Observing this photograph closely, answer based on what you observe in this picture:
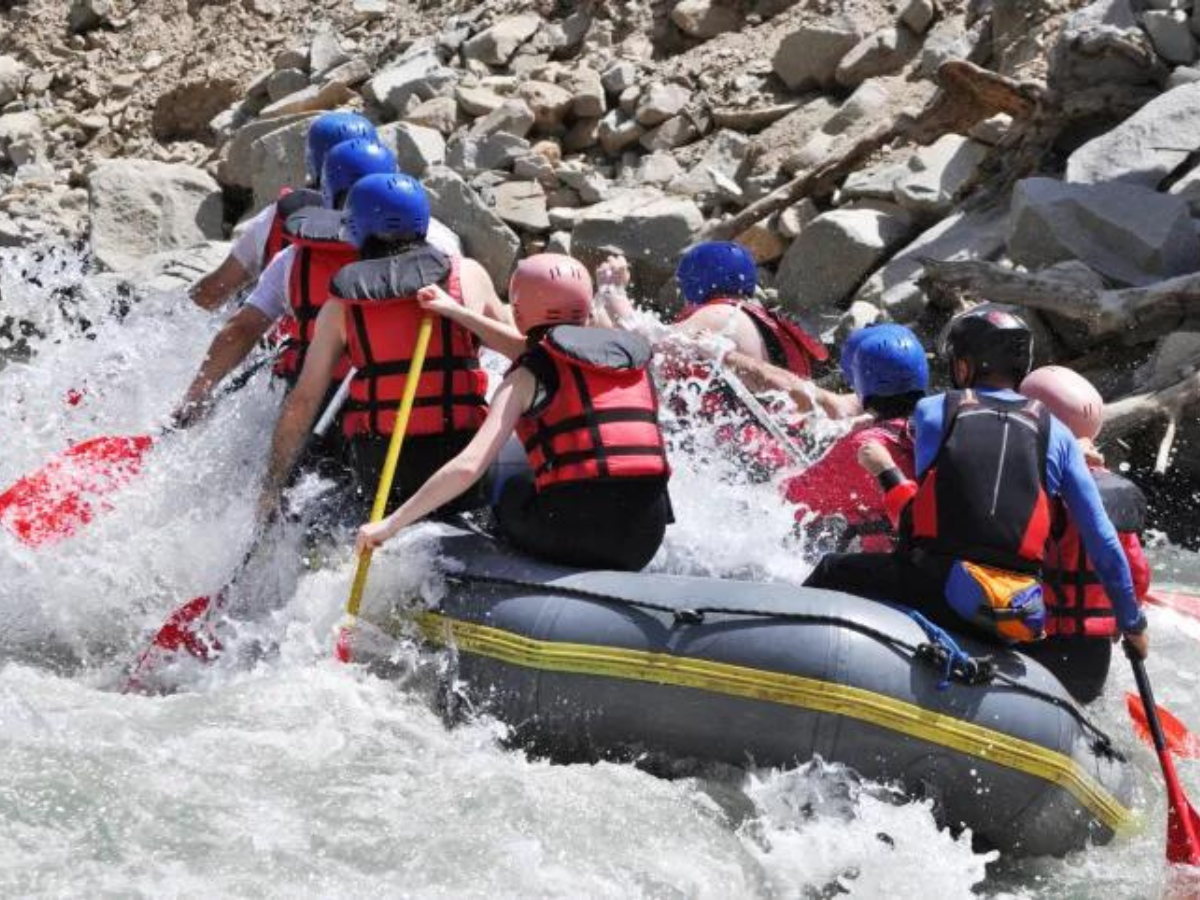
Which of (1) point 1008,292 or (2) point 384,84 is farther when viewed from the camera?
(2) point 384,84

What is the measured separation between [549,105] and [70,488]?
741 cm

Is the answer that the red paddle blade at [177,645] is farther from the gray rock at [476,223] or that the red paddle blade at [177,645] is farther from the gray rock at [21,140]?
the gray rock at [21,140]

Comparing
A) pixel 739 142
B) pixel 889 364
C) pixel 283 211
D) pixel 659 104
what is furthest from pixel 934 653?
pixel 659 104

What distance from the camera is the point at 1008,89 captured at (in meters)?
10.7

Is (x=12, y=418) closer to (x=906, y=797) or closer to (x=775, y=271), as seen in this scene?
(x=906, y=797)

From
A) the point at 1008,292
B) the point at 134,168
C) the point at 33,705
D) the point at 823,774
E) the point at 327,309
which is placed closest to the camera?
the point at 823,774

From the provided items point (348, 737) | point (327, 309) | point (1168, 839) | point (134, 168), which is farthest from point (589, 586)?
point (134, 168)

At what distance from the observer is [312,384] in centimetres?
568

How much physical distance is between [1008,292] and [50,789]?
5974 mm

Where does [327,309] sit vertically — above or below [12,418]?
above

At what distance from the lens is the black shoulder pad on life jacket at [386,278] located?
5.51 meters

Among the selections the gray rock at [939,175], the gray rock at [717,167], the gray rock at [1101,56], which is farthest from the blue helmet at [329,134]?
the gray rock at [717,167]

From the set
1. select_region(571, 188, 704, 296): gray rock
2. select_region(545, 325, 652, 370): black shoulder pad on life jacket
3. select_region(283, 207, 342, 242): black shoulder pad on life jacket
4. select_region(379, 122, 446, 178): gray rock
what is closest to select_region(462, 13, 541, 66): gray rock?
select_region(379, 122, 446, 178): gray rock

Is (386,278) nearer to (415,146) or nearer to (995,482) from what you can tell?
(995,482)
